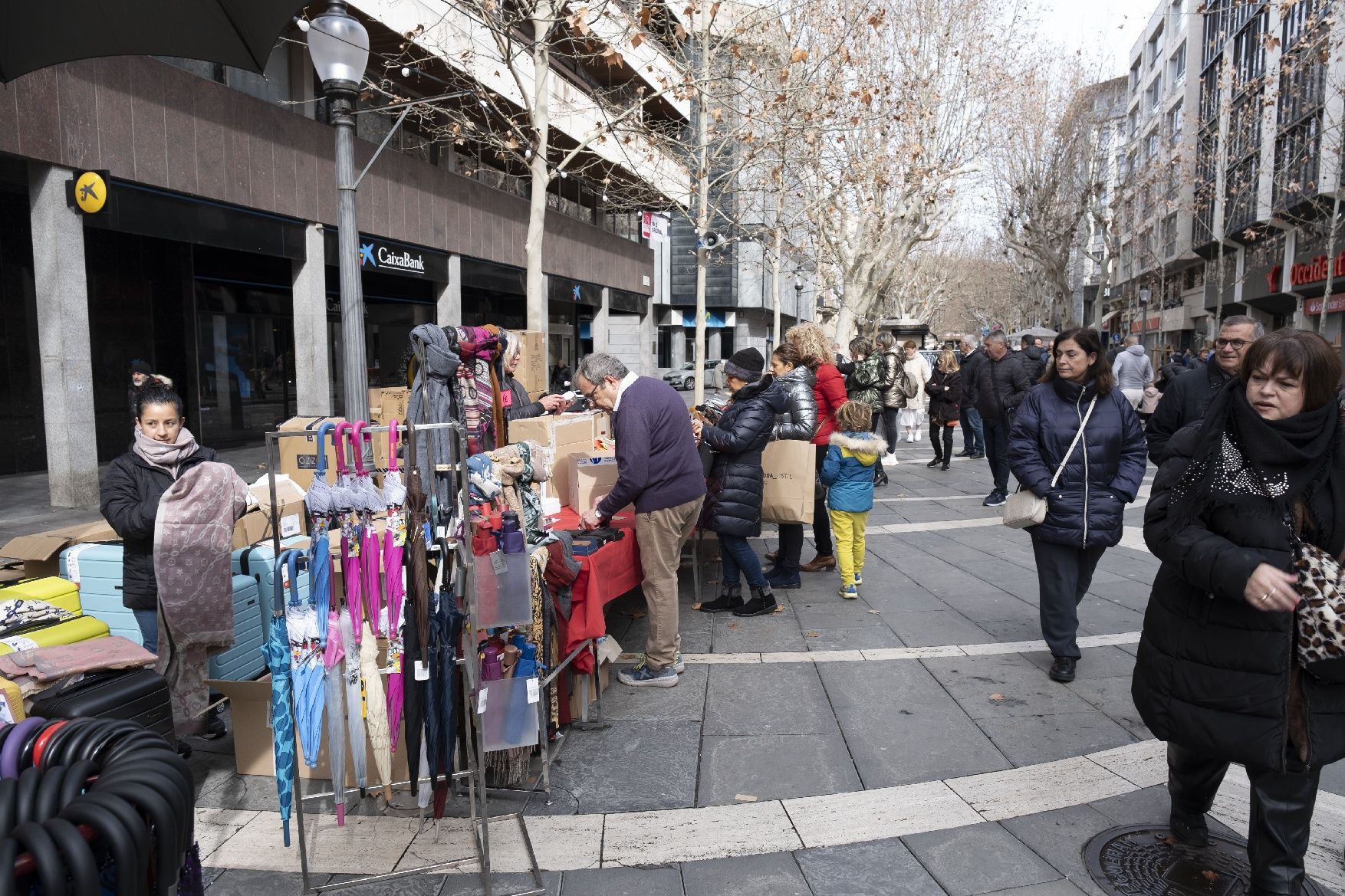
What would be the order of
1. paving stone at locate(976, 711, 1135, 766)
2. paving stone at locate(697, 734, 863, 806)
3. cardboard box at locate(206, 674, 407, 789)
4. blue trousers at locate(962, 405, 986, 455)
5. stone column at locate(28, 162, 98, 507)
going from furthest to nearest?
1. blue trousers at locate(962, 405, 986, 455)
2. stone column at locate(28, 162, 98, 507)
3. paving stone at locate(976, 711, 1135, 766)
4. cardboard box at locate(206, 674, 407, 789)
5. paving stone at locate(697, 734, 863, 806)

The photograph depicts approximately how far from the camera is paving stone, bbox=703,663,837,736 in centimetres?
429

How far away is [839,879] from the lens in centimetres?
303

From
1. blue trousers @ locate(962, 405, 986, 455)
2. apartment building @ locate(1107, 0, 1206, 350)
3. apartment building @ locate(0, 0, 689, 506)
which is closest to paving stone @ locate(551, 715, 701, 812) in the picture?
apartment building @ locate(0, 0, 689, 506)

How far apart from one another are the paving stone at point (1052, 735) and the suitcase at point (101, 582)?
457 centimetres

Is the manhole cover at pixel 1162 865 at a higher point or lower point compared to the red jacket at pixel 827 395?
lower

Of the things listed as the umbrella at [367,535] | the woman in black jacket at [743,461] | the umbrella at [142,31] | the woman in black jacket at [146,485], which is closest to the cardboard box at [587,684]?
the umbrella at [367,535]

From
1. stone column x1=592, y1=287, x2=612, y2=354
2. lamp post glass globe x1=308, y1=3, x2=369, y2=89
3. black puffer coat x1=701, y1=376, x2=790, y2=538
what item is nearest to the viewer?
black puffer coat x1=701, y1=376, x2=790, y2=538

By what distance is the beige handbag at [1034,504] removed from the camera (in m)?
4.60

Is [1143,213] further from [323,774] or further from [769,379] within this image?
[323,774]

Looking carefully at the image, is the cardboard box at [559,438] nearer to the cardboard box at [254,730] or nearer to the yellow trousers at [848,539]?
the yellow trousers at [848,539]

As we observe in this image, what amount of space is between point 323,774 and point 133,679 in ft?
3.55

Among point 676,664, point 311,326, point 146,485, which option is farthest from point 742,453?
point 311,326

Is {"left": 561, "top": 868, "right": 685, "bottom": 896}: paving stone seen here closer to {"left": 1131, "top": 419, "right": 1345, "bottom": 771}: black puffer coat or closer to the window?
{"left": 1131, "top": 419, "right": 1345, "bottom": 771}: black puffer coat

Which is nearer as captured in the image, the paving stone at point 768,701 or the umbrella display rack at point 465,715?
the umbrella display rack at point 465,715
